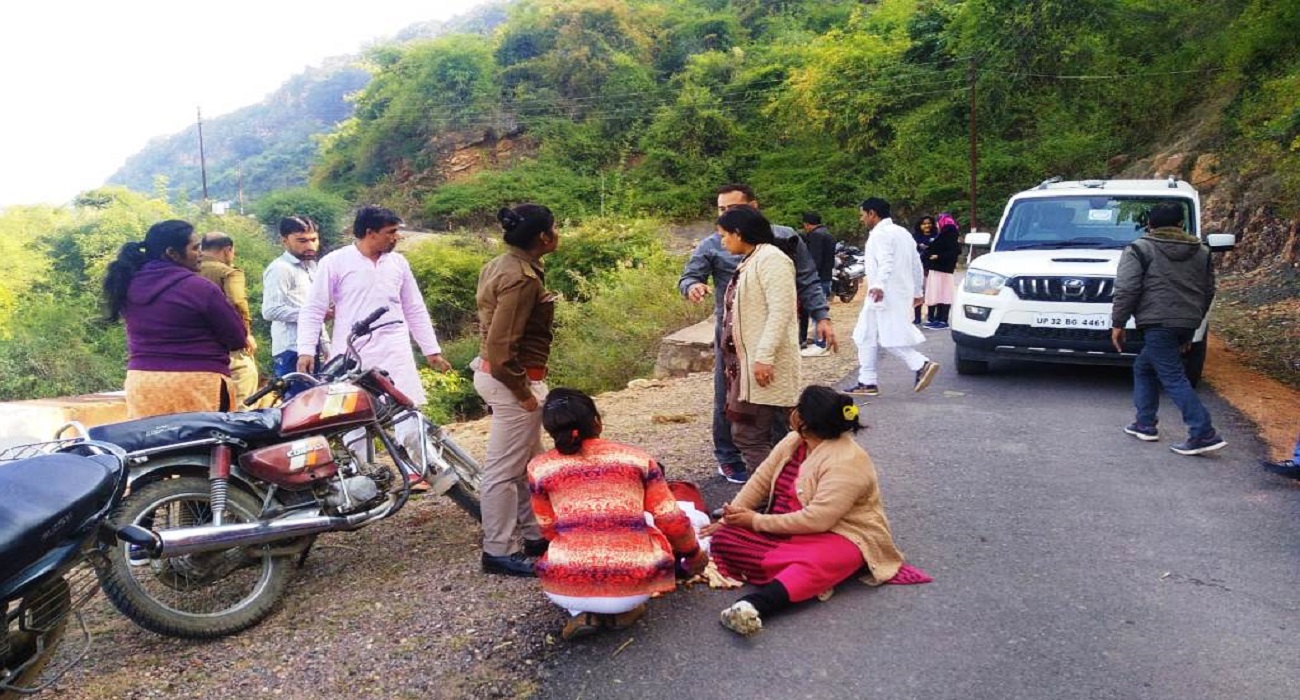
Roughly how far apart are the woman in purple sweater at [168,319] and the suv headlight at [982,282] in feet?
21.1

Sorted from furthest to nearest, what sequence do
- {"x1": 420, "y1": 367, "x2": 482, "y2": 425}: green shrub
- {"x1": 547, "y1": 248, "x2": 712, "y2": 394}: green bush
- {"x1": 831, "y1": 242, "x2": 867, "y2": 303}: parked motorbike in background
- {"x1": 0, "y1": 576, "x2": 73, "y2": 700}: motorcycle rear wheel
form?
{"x1": 831, "y1": 242, "x2": 867, "y2": 303}: parked motorbike in background → {"x1": 420, "y1": 367, "x2": 482, "y2": 425}: green shrub → {"x1": 547, "y1": 248, "x2": 712, "y2": 394}: green bush → {"x1": 0, "y1": 576, "x2": 73, "y2": 700}: motorcycle rear wheel

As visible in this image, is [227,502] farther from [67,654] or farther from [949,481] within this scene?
[949,481]

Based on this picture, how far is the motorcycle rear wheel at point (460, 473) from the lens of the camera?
4.62 meters

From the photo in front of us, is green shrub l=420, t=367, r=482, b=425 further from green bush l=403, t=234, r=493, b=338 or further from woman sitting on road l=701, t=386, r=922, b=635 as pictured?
woman sitting on road l=701, t=386, r=922, b=635

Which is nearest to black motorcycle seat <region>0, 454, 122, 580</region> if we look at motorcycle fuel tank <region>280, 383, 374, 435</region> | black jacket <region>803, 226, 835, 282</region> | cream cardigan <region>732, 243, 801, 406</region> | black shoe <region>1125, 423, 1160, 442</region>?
motorcycle fuel tank <region>280, 383, 374, 435</region>

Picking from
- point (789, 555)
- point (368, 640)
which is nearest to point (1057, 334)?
point (789, 555)

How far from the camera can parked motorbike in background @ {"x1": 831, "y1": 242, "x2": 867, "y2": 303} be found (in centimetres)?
1802

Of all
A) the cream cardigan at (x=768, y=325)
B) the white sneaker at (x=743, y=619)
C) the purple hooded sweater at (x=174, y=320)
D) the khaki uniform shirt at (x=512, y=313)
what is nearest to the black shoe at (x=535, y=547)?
the khaki uniform shirt at (x=512, y=313)

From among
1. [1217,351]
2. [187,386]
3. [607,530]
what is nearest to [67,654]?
[187,386]

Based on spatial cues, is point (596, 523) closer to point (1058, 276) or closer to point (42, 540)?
point (42, 540)

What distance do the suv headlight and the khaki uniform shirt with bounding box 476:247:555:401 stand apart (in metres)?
5.48

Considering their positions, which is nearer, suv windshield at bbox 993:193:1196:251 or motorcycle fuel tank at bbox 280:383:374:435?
motorcycle fuel tank at bbox 280:383:374:435

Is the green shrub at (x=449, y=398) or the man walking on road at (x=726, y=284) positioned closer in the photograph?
the man walking on road at (x=726, y=284)

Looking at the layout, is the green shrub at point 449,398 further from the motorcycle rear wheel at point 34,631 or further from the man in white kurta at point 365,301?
the motorcycle rear wheel at point 34,631
